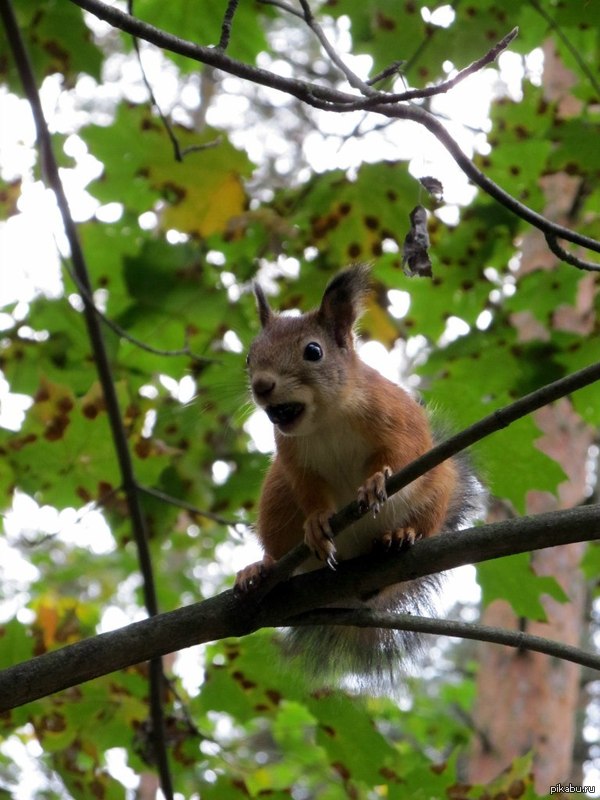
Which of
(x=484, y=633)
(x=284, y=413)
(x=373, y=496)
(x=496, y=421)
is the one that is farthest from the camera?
(x=284, y=413)

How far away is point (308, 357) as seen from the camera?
3.04 m

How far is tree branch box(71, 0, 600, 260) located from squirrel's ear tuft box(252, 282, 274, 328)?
51.7 inches

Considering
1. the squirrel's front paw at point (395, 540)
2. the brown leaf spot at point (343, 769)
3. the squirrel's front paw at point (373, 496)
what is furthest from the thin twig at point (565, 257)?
the brown leaf spot at point (343, 769)

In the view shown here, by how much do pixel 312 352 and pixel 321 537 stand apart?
2.09 feet

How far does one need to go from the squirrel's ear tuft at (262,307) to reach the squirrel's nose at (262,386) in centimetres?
62

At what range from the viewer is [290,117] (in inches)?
524

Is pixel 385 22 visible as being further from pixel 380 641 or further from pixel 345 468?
pixel 380 641

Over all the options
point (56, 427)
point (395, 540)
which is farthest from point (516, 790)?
point (56, 427)

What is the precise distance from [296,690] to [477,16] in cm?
292

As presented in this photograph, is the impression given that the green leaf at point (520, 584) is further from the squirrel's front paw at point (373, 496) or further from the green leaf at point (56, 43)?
the green leaf at point (56, 43)

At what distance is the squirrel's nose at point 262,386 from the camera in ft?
9.07

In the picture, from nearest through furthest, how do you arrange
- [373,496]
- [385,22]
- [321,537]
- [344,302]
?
[373,496], [321,537], [344,302], [385,22]

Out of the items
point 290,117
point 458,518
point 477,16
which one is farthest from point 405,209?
point 290,117

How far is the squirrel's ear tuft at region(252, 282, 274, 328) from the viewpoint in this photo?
340 cm
